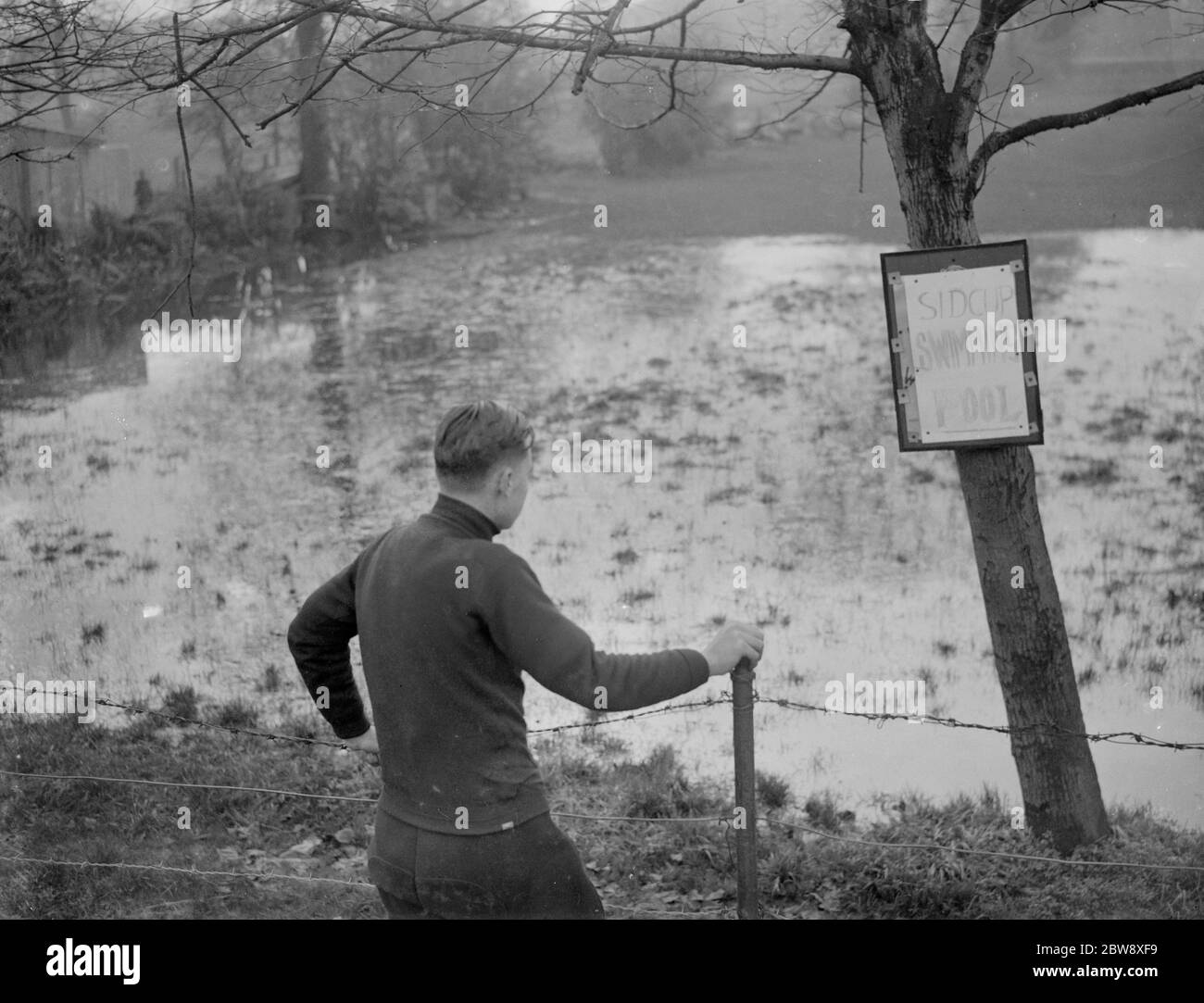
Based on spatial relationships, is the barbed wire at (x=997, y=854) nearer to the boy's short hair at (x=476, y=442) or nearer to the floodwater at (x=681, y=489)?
the floodwater at (x=681, y=489)

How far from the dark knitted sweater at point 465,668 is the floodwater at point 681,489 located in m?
3.30

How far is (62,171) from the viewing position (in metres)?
7.40

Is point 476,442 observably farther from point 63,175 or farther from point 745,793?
point 63,175

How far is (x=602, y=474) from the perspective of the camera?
9328 mm

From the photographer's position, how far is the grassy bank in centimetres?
424

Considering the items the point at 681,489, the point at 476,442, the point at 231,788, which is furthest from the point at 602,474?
the point at 476,442

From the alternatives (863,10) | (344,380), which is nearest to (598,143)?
(344,380)

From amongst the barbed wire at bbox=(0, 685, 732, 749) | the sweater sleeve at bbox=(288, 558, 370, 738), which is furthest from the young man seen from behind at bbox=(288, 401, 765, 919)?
the barbed wire at bbox=(0, 685, 732, 749)

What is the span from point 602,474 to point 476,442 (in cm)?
694

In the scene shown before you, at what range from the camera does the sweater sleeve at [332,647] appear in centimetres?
260

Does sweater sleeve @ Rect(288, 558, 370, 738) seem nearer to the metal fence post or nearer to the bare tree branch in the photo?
the metal fence post

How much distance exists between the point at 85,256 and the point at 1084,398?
7.15 m

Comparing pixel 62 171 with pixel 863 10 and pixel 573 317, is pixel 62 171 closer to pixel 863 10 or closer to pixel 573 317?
pixel 573 317

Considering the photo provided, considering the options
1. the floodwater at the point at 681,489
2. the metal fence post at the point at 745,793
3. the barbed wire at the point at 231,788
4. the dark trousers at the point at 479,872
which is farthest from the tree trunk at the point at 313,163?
the dark trousers at the point at 479,872
